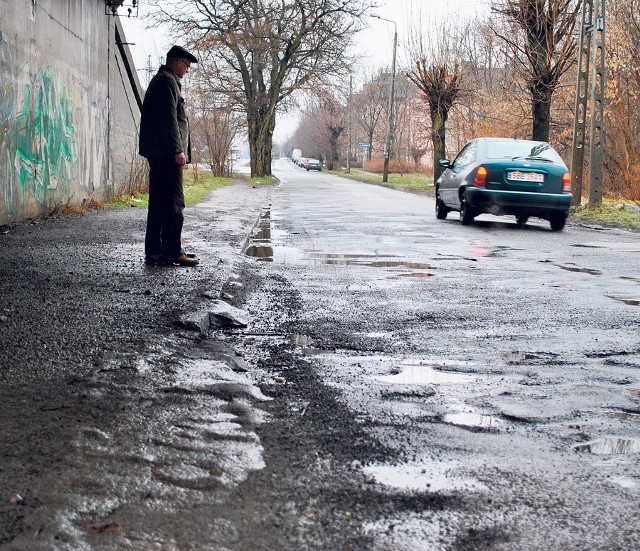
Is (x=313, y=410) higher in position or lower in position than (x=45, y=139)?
lower

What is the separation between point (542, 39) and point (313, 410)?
23.4 meters

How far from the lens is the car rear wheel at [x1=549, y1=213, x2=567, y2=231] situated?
14946mm

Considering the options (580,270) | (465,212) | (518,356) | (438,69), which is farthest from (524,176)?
(438,69)

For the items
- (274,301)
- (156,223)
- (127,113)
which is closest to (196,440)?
(274,301)

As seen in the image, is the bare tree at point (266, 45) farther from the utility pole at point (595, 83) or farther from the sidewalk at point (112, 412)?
the sidewalk at point (112, 412)

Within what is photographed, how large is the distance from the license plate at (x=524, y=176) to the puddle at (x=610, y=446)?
11852mm

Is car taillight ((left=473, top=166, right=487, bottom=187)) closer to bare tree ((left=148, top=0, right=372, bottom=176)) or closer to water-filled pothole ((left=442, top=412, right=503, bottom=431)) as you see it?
water-filled pothole ((left=442, top=412, right=503, bottom=431))

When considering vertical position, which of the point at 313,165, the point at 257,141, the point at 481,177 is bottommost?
the point at 481,177

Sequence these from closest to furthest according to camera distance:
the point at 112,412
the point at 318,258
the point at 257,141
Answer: the point at 112,412, the point at 318,258, the point at 257,141

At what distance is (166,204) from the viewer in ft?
26.6

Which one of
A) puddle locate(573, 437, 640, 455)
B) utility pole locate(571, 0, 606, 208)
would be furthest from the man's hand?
utility pole locate(571, 0, 606, 208)

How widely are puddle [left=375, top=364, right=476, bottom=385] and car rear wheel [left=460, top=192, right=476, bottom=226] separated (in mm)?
11056

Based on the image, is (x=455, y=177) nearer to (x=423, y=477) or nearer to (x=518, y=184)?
(x=518, y=184)

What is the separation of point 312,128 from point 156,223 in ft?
391
